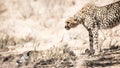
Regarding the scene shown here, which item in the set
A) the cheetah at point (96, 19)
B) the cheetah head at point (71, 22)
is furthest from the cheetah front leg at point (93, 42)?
the cheetah head at point (71, 22)

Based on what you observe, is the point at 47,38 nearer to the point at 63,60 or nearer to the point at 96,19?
the point at 63,60

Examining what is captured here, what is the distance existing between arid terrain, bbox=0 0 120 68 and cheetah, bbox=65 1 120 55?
336mm

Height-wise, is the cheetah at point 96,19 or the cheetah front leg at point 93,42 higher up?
the cheetah at point 96,19

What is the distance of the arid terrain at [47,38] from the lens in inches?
412

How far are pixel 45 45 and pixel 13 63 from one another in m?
1.34

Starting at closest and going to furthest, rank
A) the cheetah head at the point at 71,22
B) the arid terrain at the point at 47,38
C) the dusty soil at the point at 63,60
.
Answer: the dusty soil at the point at 63,60 → the arid terrain at the point at 47,38 → the cheetah head at the point at 71,22

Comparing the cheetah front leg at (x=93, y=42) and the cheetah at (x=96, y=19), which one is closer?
the cheetah at (x=96, y=19)

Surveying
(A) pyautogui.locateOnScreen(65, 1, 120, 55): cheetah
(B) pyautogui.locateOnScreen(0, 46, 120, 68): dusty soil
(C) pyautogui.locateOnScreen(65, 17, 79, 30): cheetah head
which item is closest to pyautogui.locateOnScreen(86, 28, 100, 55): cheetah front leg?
(A) pyautogui.locateOnScreen(65, 1, 120, 55): cheetah

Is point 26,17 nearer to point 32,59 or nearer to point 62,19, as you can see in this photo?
point 62,19

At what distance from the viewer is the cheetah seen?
10172 mm

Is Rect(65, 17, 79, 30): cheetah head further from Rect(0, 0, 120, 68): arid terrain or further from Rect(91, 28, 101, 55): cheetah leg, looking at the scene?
Rect(0, 0, 120, 68): arid terrain

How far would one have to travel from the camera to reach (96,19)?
10.4 meters

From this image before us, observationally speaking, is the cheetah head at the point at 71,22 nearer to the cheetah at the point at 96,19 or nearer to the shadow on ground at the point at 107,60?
the cheetah at the point at 96,19

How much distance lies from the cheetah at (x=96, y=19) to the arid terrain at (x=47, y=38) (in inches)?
13.2
